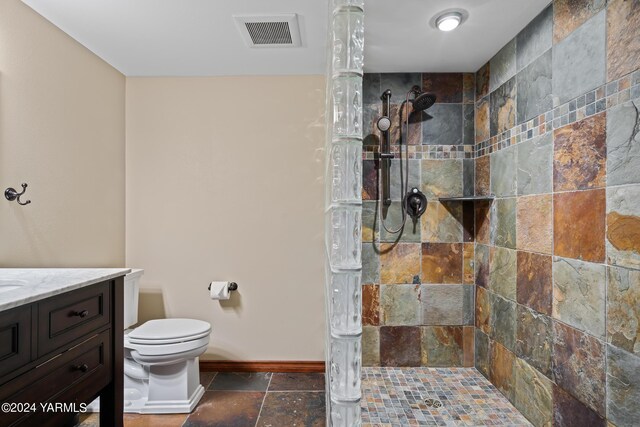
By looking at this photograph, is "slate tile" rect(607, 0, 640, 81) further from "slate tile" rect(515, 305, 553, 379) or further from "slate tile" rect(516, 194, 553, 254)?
"slate tile" rect(515, 305, 553, 379)

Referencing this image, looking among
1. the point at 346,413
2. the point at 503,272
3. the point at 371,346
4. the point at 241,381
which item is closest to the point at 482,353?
the point at 503,272

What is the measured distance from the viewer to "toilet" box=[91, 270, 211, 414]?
1.82 m

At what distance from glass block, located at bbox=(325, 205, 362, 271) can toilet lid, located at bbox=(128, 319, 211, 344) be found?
1.45 metres

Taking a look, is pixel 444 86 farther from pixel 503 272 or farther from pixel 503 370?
pixel 503 370

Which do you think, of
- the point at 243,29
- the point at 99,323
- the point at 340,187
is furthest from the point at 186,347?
the point at 243,29

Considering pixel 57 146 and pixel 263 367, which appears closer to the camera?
pixel 57 146

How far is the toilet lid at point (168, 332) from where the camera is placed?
1.82 metres

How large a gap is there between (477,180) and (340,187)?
6.06ft

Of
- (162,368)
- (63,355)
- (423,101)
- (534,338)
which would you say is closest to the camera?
(63,355)

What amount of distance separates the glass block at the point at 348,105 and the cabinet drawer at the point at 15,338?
1107mm

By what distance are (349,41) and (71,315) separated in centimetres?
136

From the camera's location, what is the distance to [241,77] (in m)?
2.42

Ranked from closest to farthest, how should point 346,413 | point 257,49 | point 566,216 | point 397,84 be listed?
1. point 346,413
2. point 566,216
3. point 257,49
4. point 397,84

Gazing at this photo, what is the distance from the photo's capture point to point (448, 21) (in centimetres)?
170
